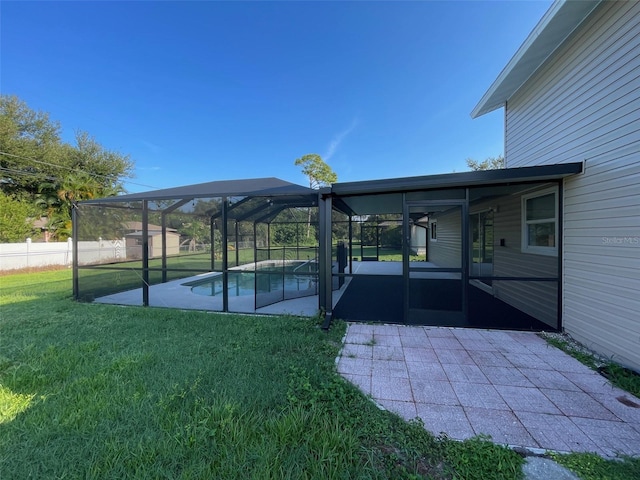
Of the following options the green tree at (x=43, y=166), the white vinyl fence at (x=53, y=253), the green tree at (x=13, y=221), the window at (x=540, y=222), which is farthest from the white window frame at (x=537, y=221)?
the green tree at (x=43, y=166)

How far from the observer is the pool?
537cm

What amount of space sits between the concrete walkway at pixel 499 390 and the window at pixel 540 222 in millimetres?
1624

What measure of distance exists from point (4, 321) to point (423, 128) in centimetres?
1516

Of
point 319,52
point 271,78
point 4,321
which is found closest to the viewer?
point 4,321

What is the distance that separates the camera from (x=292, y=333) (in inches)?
145

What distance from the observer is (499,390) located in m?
2.33

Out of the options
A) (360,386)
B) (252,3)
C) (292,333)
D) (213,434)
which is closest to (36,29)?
(252,3)

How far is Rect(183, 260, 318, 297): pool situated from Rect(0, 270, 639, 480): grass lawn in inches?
76.9

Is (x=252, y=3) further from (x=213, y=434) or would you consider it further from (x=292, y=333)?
(x=213, y=434)

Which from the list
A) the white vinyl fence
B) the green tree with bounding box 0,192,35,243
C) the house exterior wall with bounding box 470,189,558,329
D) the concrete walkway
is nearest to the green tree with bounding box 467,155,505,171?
the house exterior wall with bounding box 470,189,558,329

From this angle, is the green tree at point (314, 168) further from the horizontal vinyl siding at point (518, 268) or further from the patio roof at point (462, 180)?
the patio roof at point (462, 180)

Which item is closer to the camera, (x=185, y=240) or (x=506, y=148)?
(x=506, y=148)

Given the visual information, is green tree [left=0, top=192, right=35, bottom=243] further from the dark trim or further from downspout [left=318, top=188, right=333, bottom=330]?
downspout [left=318, top=188, right=333, bottom=330]

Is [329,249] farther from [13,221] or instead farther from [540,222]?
[13,221]
